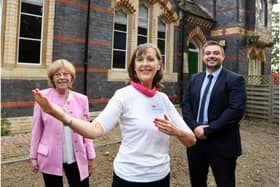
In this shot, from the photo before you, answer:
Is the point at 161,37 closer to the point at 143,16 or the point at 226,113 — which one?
the point at 143,16

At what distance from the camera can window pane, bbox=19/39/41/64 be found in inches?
272

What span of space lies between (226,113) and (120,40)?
24.7 ft

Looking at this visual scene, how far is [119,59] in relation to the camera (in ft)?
31.5

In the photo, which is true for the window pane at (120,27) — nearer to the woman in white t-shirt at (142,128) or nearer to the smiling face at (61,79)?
the smiling face at (61,79)

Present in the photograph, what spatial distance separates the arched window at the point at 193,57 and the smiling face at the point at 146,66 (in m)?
11.8

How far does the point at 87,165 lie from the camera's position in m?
2.48

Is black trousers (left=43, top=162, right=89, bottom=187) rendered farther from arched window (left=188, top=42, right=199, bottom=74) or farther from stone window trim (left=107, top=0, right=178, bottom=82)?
arched window (left=188, top=42, right=199, bottom=74)

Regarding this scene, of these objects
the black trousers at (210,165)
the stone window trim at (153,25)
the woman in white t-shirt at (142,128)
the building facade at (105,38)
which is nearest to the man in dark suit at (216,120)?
the black trousers at (210,165)

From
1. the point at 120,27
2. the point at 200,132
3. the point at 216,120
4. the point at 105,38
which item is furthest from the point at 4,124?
the point at 216,120

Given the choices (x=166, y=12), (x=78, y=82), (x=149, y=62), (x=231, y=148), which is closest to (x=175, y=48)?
(x=166, y=12)

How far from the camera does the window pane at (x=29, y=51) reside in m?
6.91

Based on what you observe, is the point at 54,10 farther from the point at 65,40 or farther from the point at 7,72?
the point at 7,72

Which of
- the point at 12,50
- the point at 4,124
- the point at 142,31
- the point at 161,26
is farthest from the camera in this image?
the point at 161,26

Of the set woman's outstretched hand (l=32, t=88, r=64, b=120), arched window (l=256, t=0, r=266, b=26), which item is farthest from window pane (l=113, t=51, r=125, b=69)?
arched window (l=256, t=0, r=266, b=26)
